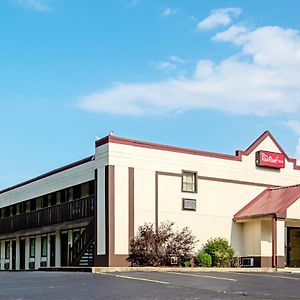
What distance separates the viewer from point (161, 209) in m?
31.8

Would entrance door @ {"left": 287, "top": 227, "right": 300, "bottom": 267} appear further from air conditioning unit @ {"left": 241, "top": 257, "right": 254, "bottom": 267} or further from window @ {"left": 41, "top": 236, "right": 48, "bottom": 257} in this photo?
window @ {"left": 41, "top": 236, "right": 48, "bottom": 257}

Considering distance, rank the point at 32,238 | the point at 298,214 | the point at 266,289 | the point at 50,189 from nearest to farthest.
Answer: the point at 266,289
the point at 298,214
the point at 50,189
the point at 32,238

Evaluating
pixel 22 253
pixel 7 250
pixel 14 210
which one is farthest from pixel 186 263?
pixel 7 250

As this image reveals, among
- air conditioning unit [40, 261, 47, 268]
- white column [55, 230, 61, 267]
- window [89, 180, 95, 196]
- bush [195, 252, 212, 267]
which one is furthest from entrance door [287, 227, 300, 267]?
air conditioning unit [40, 261, 47, 268]

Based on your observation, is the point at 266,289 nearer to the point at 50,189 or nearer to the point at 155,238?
the point at 155,238

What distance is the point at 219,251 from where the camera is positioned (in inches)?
1270

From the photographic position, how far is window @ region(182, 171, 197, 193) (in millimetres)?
32844

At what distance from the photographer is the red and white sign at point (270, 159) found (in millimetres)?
35594

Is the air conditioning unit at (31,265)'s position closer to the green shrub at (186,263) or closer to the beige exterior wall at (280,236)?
the green shrub at (186,263)

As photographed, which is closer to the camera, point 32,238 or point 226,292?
point 226,292

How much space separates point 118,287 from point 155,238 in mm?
12835

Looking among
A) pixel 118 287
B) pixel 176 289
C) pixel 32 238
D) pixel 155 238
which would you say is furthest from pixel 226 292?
pixel 32 238

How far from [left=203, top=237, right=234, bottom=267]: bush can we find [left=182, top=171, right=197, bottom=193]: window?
9.21 feet

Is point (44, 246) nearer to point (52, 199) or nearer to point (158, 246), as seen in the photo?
point (52, 199)
